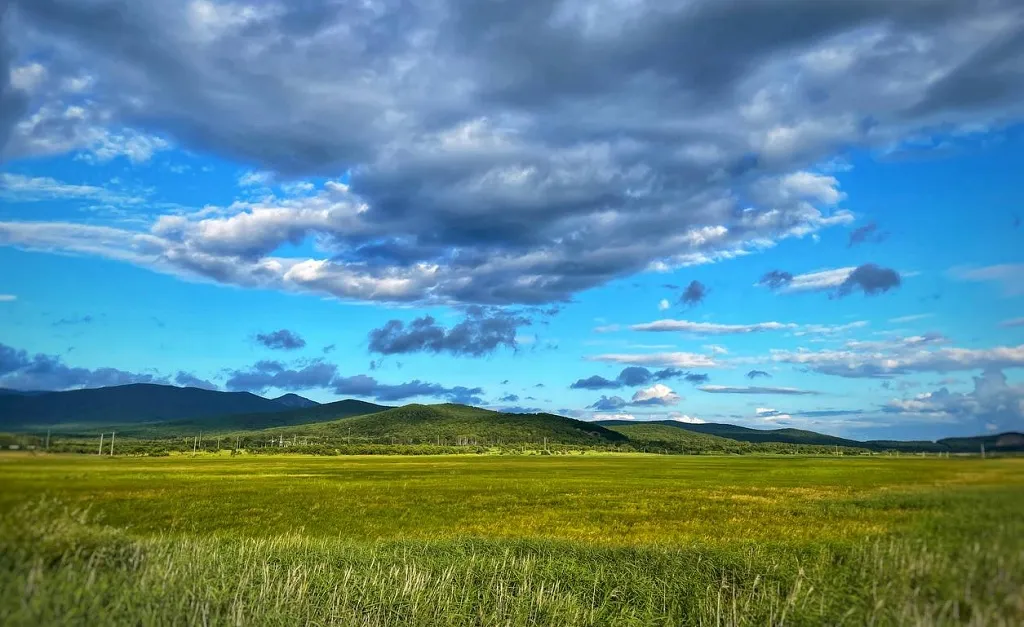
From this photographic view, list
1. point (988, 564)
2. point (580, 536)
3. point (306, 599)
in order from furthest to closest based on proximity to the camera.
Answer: point (580, 536) → point (306, 599) → point (988, 564)

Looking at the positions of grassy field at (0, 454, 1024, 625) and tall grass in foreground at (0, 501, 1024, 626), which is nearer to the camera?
tall grass in foreground at (0, 501, 1024, 626)

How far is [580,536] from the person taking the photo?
36.8 meters

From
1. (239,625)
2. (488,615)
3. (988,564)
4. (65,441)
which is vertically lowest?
(488,615)

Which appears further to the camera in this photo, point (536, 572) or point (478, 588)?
point (536, 572)

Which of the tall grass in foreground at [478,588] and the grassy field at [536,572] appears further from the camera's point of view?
the grassy field at [536,572]

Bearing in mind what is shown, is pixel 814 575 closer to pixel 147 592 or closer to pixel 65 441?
pixel 147 592

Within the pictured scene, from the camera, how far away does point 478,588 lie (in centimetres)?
1700

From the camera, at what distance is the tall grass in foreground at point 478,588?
18.2 ft

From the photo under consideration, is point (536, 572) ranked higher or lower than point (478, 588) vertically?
lower

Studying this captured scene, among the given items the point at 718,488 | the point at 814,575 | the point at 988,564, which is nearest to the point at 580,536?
the point at 814,575

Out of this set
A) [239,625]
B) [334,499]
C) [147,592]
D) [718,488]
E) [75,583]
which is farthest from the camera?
[718,488]

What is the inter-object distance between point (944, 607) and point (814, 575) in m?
8.22

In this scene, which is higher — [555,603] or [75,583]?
[75,583]

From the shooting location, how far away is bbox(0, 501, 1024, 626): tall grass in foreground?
18.2ft
